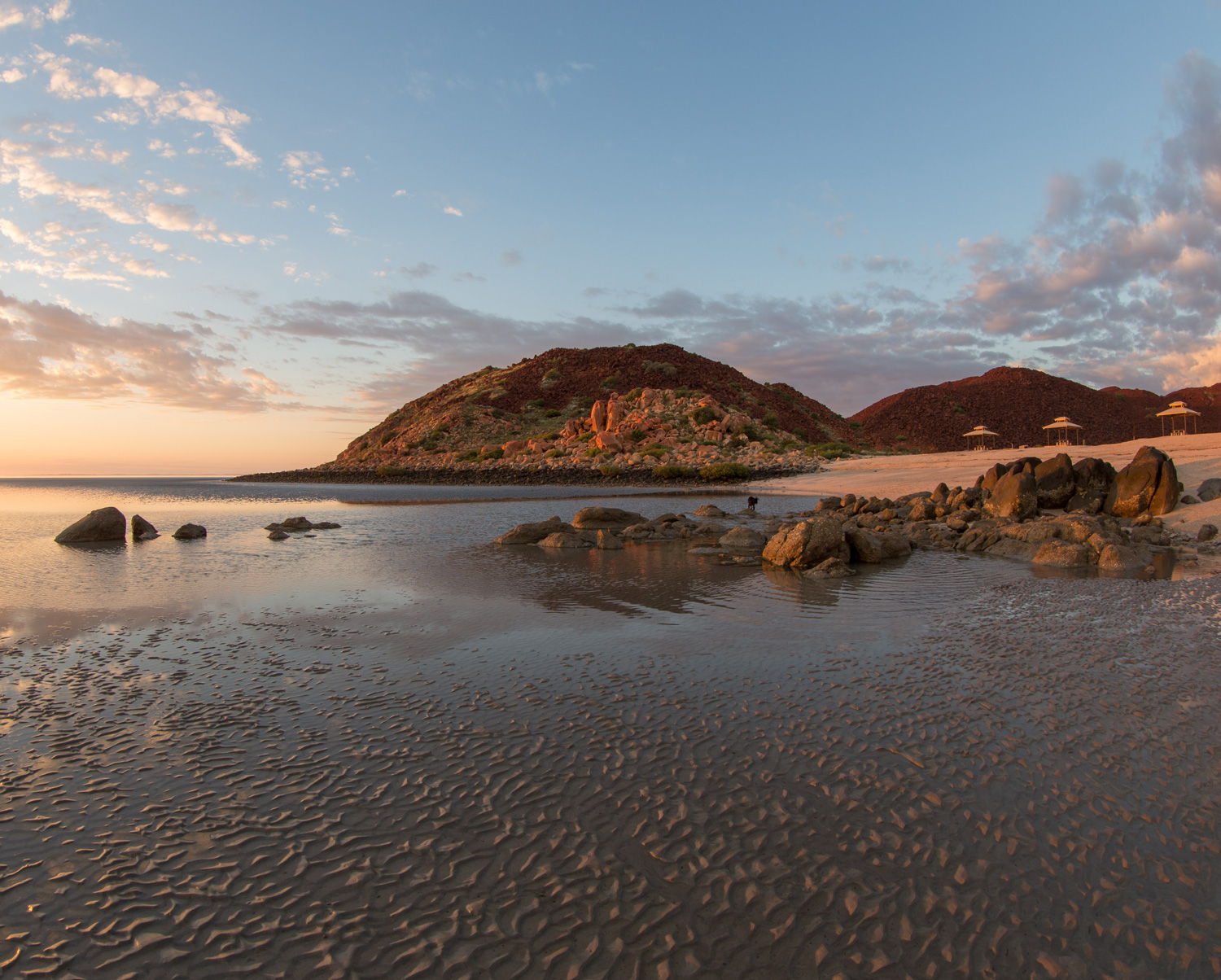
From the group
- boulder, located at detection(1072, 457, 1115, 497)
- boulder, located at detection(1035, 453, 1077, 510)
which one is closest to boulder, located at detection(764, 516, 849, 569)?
boulder, located at detection(1035, 453, 1077, 510)

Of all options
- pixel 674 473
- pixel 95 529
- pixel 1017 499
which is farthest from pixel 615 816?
pixel 674 473

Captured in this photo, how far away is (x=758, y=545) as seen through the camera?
57.4 feet

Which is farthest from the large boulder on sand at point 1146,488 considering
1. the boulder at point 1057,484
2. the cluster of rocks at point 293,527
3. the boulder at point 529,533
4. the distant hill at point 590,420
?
the distant hill at point 590,420

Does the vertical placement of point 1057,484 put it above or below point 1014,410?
below

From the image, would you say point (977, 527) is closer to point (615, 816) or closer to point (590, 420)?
point (615, 816)

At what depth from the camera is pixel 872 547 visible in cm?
1527

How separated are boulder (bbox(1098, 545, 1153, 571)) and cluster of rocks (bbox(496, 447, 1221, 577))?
1.0 inches

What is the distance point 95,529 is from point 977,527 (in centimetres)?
2856

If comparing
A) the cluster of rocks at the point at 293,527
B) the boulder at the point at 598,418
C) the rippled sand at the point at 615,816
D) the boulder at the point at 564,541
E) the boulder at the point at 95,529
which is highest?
the boulder at the point at 598,418

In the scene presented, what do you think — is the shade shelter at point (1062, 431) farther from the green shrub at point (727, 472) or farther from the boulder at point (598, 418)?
the boulder at point (598, 418)

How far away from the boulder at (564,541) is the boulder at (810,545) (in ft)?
20.5

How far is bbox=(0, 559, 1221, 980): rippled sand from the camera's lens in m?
3.13

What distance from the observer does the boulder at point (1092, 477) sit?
74.0ft

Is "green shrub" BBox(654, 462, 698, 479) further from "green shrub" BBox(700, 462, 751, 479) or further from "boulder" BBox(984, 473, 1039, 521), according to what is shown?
"boulder" BBox(984, 473, 1039, 521)
